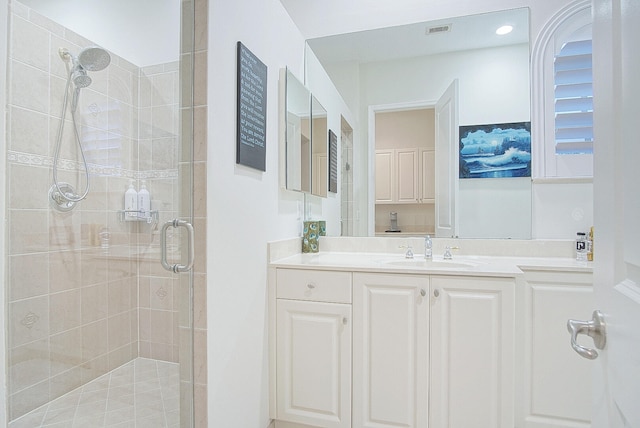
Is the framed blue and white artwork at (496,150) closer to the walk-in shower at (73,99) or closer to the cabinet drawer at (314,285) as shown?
the cabinet drawer at (314,285)

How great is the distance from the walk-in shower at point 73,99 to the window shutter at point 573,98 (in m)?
2.34

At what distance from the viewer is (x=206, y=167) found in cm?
131

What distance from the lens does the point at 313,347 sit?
1.79 m

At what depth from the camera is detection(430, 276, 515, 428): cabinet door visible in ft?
5.13

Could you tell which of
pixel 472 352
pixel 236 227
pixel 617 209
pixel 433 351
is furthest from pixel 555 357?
pixel 236 227

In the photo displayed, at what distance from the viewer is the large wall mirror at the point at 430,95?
7.09ft

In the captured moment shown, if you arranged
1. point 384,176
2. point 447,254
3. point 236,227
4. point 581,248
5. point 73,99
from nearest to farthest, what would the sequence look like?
point 73,99 → point 236,227 → point 581,248 → point 447,254 → point 384,176

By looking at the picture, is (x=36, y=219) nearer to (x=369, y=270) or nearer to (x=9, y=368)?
(x=9, y=368)

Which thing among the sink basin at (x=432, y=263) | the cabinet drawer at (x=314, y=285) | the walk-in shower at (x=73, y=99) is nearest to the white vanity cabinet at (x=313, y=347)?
the cabinet drawer at (x=314, y=285)

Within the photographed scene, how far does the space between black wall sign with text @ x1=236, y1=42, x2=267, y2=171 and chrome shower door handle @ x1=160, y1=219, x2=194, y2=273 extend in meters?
0.38

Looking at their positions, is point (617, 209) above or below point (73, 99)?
below

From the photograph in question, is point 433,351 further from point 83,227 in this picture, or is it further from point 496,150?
point 83,227

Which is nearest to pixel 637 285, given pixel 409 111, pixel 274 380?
pixel 274 380

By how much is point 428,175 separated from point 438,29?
3.15 feet
